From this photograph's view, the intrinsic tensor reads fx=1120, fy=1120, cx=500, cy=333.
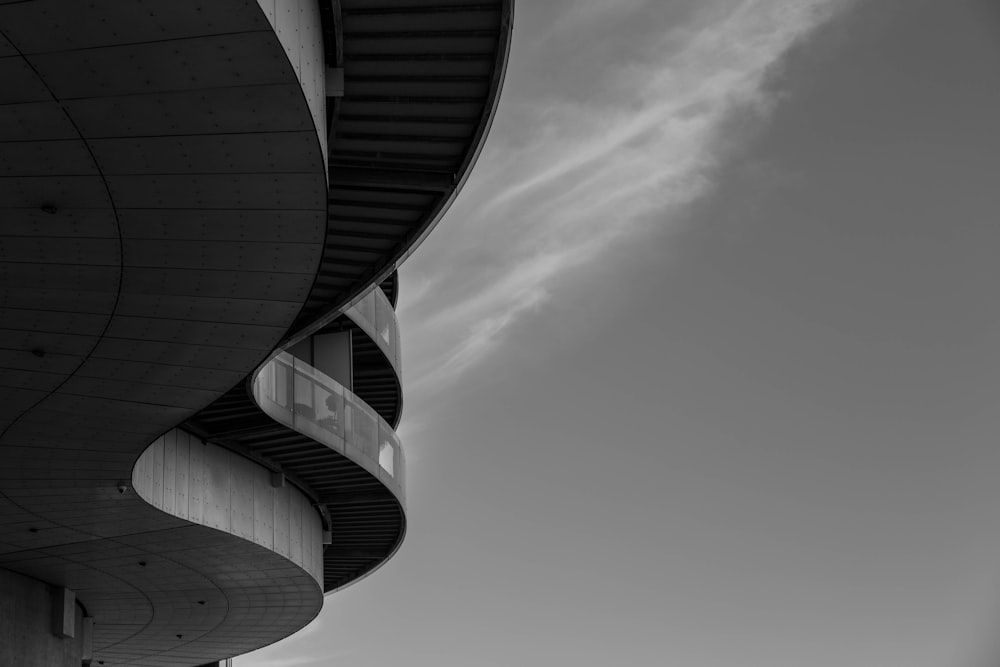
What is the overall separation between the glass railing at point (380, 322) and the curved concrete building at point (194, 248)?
7.38 ft

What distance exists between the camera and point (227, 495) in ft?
57.9

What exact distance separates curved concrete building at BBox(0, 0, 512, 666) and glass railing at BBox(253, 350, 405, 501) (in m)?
0.05

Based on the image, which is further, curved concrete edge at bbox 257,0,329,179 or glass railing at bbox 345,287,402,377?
glass railing at bbox 345,287,402,377

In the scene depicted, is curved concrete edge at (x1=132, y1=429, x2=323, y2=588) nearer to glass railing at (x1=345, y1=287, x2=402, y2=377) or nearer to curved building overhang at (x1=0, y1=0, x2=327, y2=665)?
curved building overhang at (x1=0, y1=0, x2=327, y2=665)

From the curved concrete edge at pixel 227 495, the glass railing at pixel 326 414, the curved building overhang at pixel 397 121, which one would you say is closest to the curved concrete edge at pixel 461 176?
the curved building overhang at pixel 397 121

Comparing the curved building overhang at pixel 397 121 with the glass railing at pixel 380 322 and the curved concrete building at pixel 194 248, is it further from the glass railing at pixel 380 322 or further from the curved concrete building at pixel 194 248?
the glass railing at pixel 380 322

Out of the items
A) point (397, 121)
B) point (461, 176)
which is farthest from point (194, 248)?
point (461, 176)

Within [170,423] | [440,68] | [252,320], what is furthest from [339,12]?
[170,423]

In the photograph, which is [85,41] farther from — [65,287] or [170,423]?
[170,423]

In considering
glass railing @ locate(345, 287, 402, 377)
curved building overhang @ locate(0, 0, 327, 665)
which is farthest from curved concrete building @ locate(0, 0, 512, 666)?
glass railing @ locate(345, 287, 402, 377)

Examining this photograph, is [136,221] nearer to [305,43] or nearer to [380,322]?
[305,43]

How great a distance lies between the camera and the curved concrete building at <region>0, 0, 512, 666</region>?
7.42 metres

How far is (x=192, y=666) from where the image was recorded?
28266 mm

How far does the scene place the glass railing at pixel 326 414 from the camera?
1672 cm
